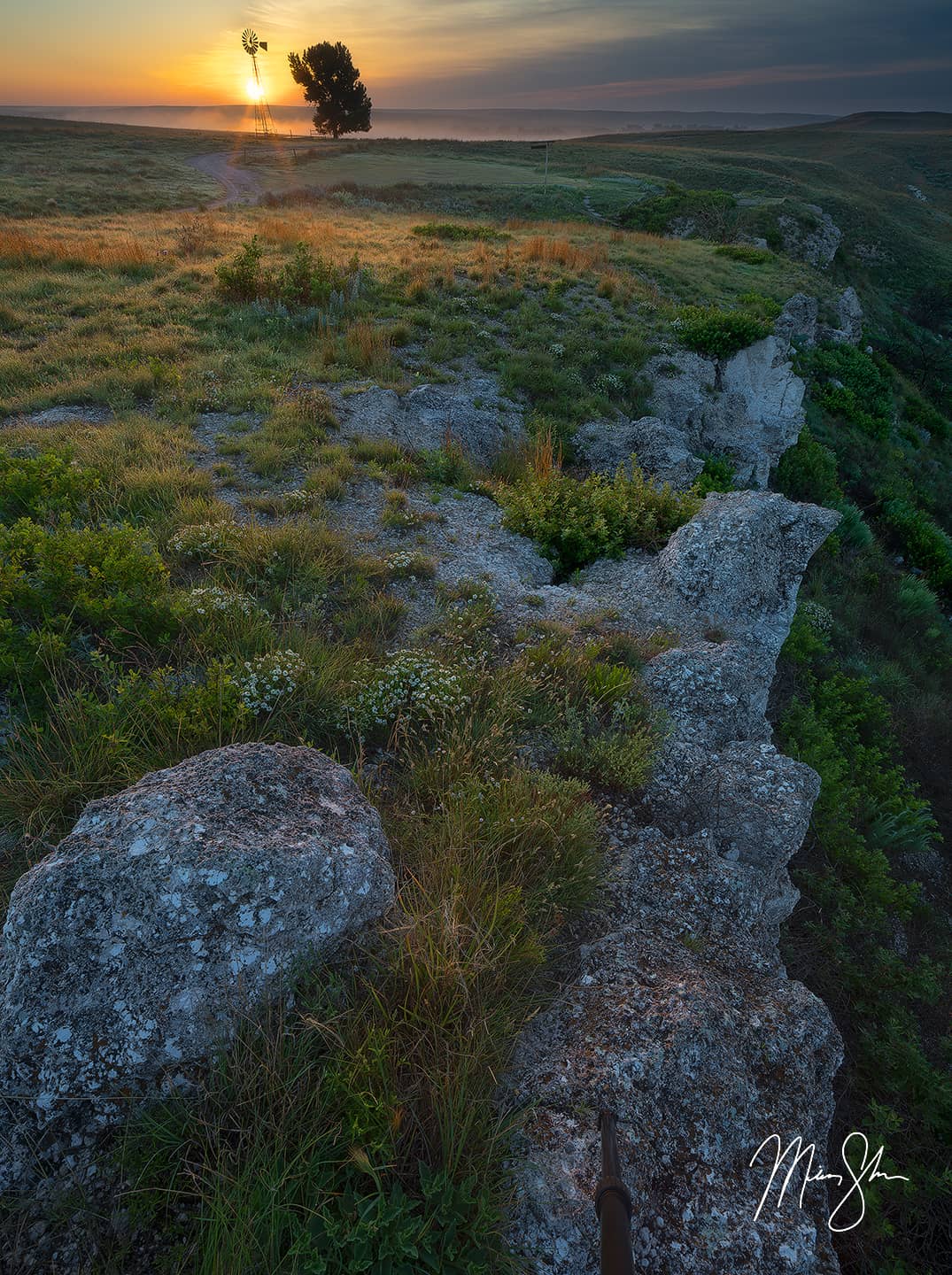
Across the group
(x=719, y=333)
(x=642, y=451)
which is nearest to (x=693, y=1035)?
(x=642, y=451)

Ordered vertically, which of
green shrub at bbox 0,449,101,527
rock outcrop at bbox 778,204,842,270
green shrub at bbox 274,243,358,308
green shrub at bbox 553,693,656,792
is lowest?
green shrub at bbox 553,693,656,792

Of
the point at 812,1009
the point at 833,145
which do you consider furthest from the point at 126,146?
the point at 833,145

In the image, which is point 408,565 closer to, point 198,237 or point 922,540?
point 922,540

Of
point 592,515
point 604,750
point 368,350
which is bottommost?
point 604,750

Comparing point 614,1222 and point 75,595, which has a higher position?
point 75,595

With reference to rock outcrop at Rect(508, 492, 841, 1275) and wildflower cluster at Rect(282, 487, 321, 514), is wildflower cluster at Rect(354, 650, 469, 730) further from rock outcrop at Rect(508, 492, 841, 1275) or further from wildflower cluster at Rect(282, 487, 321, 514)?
wildflower cluster at Rect(282, 487, 321, 514)

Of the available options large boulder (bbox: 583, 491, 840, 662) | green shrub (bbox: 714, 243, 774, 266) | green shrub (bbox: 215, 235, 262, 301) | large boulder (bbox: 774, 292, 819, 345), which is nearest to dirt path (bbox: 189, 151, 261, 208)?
green shrub (bbox: 215, 235, 262, 301)
